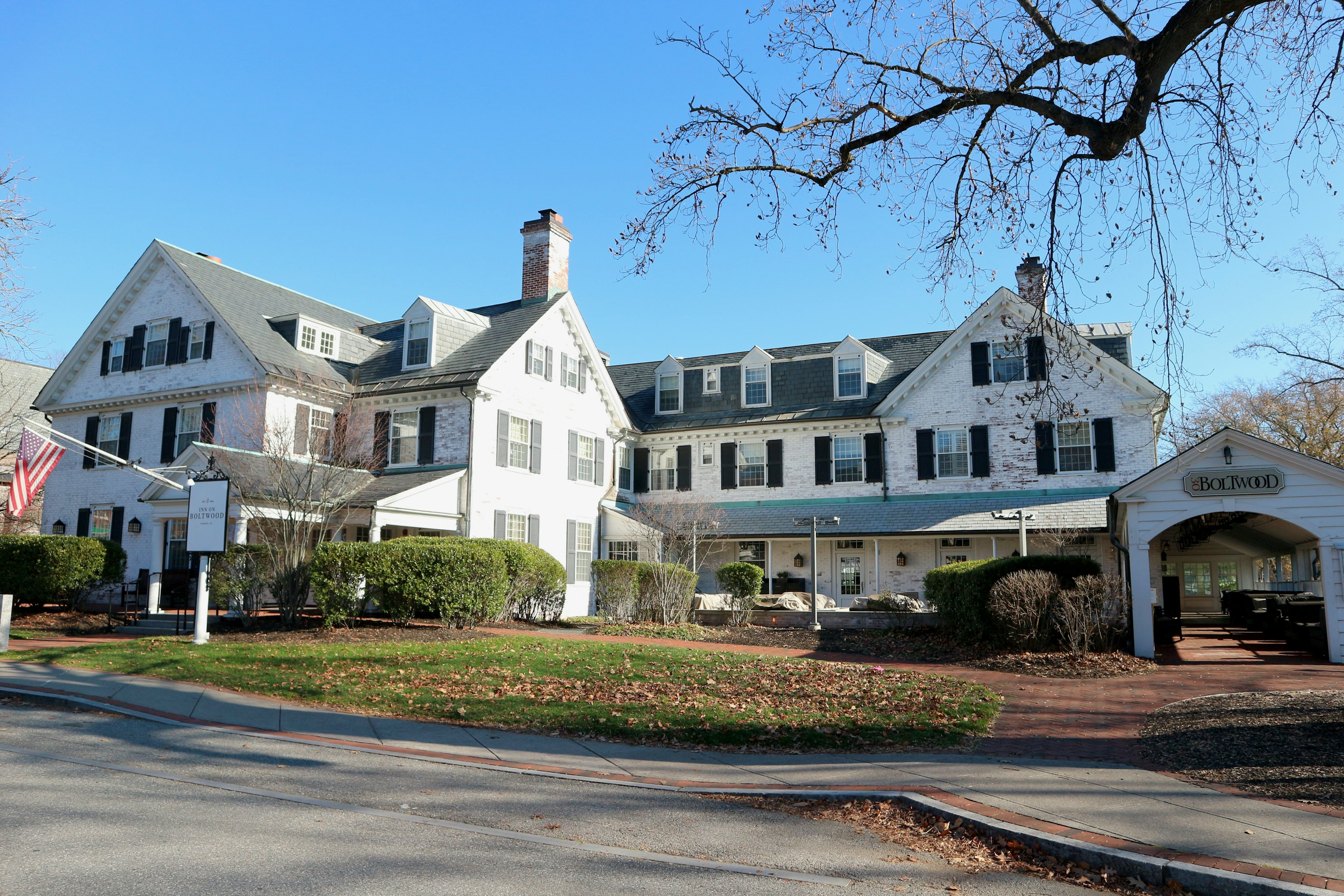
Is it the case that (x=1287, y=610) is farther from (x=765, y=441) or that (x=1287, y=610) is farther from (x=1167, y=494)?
(x=765, y=441)

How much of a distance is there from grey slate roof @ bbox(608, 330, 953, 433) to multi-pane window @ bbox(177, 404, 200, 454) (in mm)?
14178

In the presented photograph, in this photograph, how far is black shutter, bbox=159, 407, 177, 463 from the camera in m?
25.9

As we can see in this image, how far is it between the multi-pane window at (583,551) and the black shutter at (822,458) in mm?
7662

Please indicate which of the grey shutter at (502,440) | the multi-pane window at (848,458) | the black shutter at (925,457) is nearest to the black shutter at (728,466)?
the multi-pane window at (848,458)

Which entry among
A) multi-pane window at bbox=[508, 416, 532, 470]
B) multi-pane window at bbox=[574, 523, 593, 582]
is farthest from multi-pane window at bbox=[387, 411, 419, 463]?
multi-pane window at bbox=[574, 523, 593, 582]

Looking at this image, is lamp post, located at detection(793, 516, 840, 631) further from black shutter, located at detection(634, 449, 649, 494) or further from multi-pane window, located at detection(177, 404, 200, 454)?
multi-pane window, located at detection(177, 404, 200, 454)

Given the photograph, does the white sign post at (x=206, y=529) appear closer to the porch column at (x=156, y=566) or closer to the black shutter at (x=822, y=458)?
the porch column at (x=156, y=566)

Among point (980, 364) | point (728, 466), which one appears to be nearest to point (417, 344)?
point (728, 466)

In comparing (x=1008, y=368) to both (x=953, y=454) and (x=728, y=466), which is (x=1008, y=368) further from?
(x=728, y=466)

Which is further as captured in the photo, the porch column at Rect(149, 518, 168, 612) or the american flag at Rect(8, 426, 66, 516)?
the porch column at Rect(149, 518, 168, 612)

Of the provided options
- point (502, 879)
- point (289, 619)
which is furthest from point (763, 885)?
point (289, 619)

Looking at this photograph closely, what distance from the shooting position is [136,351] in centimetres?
2750

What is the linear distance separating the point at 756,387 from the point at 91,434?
70.1 ft

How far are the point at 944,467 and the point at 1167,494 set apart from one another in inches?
476
